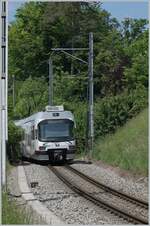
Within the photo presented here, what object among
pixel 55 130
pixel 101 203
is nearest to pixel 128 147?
pixel 55 130

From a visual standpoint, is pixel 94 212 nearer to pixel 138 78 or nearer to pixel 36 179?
pixel 36 179

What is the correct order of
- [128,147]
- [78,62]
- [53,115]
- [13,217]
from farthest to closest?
[53,115] → [128,147] → [78,62] → [13,217]

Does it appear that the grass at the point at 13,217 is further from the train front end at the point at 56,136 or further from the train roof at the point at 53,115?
the train roof at the point at 53,115

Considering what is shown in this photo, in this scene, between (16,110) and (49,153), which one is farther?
(16,110)

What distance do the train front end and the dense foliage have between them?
1.99 feet

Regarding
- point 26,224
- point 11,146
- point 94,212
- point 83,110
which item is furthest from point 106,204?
point 83,110

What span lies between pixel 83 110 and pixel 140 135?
7.94ft

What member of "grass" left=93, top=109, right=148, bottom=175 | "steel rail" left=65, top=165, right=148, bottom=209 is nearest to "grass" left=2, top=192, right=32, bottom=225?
"steel rail" left=65, top=165, right=148, bottom=209

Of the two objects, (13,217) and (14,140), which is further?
(14,140)

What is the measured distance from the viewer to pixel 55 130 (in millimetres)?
20984

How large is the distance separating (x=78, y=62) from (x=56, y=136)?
10.2ft

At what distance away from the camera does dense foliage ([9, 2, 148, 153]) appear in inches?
501

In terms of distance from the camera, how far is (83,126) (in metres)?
Result: 22.2

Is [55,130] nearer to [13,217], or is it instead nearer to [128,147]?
[128,147]
